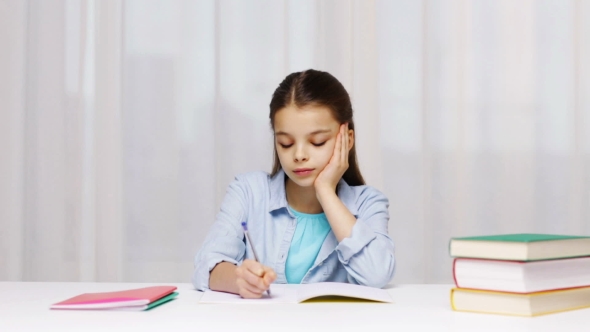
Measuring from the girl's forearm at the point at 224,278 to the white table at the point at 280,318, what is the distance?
0.32ft

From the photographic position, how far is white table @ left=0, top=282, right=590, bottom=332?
90 cm

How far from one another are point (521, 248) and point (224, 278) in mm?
539

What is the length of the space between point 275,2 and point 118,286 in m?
1.42

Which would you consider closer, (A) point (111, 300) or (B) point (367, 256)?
(A) point (111, 300)

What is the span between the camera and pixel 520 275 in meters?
0.98

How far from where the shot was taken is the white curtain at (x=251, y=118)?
96.5 inches

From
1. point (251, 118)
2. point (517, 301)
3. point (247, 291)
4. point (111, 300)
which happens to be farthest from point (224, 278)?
point (251, 118)

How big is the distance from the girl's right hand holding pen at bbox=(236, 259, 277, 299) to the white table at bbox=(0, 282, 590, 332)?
5 centimetres

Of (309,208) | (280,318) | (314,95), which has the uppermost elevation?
(314,95)

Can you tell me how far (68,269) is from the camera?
2.50 metres

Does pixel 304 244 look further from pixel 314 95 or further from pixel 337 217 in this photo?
pixel 314 95

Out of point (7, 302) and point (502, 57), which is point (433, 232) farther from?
point (7, 302)

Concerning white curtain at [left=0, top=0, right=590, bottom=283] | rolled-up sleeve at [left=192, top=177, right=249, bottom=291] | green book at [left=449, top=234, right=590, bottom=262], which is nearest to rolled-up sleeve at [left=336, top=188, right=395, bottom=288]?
rolled-up sleeve at [left=192, top=177, right=249, bottom=291]

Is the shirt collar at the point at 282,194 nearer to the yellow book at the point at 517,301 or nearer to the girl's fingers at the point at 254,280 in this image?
the girl's fingers at the point at 254,280
